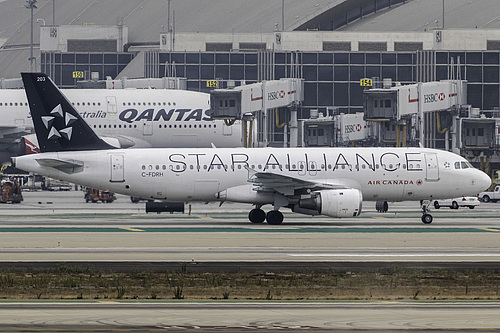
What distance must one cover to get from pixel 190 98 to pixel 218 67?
1191 inches

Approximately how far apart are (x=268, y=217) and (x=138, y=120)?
4628 cm

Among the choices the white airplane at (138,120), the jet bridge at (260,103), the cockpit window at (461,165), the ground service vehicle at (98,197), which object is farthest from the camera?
the jet bridge at (260,103)

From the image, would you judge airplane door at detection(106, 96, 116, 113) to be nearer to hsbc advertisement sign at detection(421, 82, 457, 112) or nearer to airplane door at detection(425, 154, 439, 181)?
hsbc advertisement sign at detection(421, 82, 457, 112)

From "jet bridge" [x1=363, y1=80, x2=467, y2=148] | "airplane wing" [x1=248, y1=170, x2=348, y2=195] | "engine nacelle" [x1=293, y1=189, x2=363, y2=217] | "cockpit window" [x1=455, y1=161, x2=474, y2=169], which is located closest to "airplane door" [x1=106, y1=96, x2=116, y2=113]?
"jet bridge" [x1=363, y1=80, x2=467, y2=148]

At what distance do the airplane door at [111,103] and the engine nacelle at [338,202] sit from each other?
49.9m

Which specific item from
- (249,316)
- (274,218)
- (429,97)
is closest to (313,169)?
(274,218)

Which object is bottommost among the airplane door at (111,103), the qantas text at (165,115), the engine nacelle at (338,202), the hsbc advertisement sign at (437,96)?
the engine nacelle at (338,202)

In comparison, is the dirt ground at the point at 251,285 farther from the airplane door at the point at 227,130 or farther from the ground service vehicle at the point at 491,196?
the airplane door at the point at 227,130

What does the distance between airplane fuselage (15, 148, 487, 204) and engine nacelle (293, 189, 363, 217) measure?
212cm

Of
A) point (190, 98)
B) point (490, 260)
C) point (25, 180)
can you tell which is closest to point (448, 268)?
point (490, 260)

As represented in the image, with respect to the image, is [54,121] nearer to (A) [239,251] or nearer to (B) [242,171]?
(B) [242,171]

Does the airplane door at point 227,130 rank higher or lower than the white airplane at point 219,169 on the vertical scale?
higher

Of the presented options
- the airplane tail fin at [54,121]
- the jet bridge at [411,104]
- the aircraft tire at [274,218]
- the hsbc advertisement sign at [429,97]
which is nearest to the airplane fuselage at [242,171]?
the airplane tail fin at [54,121]

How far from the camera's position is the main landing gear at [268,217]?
51.2m
